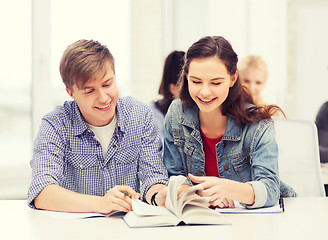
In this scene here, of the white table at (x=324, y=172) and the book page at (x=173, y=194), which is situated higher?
the book page at (x=173, y=194)

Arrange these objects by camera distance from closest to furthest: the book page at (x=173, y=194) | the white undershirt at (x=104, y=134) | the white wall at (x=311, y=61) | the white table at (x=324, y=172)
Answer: the book page at (x=173, y=194), the white undershirt at (x=104, y=134), the white table at (x=324, y=172), the white wall at (x=311, y=61)

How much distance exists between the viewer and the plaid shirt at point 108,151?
1.74 m

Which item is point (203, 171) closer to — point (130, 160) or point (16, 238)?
point (130, 160)

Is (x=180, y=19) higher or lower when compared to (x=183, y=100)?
higher

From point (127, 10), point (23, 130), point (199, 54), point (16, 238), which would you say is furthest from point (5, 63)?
point (16, 238)

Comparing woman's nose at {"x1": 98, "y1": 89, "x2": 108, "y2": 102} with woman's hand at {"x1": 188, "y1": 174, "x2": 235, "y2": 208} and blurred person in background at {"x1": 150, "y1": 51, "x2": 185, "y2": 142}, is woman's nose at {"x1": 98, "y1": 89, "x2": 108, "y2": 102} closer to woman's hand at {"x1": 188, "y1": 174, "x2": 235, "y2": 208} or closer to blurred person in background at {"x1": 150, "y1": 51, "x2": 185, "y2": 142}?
woman's hand at {"x1": 188, "y1": 174, "x2": 235, "y2": 208}

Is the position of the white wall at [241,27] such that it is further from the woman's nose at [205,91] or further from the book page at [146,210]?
the book page at [146,210]

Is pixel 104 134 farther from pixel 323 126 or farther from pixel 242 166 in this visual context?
pixel 323 126

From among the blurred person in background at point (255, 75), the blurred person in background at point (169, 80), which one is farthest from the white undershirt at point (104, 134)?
the blurred person in background at point (255, 75)

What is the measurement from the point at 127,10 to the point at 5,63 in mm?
1220

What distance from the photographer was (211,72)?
1649 millimetres

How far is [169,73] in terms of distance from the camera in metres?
3.01

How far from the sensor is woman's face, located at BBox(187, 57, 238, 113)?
5.40 feet

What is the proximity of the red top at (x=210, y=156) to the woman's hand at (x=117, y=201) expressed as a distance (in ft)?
→ 1.56
